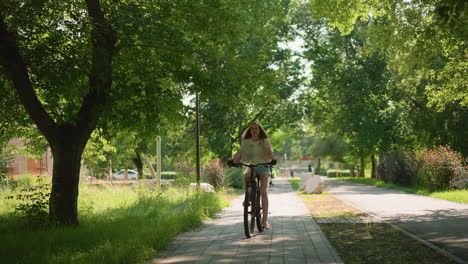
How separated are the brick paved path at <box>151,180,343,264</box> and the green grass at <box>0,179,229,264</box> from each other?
0.33 meters

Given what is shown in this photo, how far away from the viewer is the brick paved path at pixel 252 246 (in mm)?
6559

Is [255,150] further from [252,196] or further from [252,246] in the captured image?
[252,246]

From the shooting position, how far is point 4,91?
9.41 metres

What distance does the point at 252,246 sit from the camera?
759 cm

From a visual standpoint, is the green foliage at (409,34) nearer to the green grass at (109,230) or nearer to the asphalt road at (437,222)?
the asphalt road at (437,222)

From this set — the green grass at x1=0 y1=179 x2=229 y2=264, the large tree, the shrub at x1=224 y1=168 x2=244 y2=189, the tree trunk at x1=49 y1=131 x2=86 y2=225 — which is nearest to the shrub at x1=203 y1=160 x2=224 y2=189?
the shrub at x1=224 y1=168 x2=244 y2=189

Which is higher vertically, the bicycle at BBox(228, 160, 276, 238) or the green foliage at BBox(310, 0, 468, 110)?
the green foliage at BBox(310, 0, 468, 110)

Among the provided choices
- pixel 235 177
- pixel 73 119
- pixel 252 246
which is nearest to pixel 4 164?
pixel 73 119

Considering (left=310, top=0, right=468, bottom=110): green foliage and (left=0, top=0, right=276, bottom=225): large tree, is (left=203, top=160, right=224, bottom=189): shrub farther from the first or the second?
(left=0, top=0, right=276, bottom=225): large tree

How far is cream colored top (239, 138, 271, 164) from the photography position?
29.0ft

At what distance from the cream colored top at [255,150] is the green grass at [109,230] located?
6.04 feet

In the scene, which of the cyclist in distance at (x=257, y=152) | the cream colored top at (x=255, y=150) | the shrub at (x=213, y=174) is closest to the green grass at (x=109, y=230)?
the cyclist in distance at (x=257, y=152)

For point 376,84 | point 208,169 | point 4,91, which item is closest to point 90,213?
point 4,91

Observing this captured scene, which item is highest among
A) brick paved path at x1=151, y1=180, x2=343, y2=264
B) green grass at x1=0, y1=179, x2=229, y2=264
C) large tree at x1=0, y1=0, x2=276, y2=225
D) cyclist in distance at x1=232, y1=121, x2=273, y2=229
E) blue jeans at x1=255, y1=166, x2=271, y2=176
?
large tree at x1=0, y1=0, x2=276, y2=225
